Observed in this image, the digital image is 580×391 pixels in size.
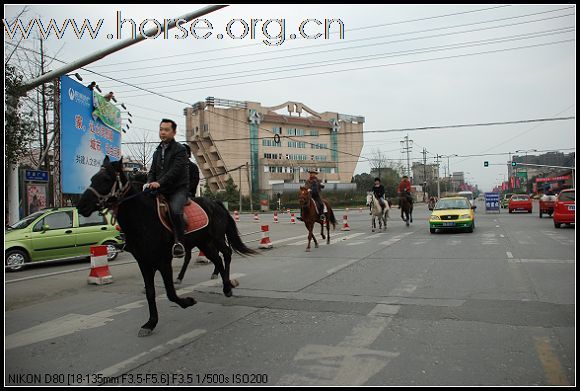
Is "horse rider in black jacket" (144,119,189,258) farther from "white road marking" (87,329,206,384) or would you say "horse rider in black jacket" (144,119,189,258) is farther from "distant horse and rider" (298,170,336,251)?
"distant horse and rider" (298,170,336,251)

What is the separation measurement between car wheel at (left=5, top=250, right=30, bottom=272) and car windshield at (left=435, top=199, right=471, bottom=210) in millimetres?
15721

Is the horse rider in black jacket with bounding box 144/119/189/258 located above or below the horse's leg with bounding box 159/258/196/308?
above

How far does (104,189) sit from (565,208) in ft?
62.0

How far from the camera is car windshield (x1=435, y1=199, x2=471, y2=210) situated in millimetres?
18323

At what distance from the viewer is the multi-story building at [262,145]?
76375mm

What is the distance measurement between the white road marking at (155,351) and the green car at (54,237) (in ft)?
23.5

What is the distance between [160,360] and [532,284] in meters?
6.22

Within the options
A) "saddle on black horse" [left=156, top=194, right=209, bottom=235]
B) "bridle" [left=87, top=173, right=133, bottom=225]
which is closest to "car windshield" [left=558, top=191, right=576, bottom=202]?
"saddle on black horse" [left=156, top=194, right=209, bottom=235]

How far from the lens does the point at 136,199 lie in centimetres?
532

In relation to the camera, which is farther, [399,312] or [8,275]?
[8,275]

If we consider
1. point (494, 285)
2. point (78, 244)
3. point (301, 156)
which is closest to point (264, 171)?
point (301, 156)

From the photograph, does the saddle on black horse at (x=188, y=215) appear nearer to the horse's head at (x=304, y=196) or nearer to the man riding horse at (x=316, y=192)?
the horse's head at (x=304, y=196)

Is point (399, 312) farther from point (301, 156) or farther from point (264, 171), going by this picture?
point (301, 156)

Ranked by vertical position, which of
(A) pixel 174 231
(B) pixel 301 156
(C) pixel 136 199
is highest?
(B) pixel 301 156
